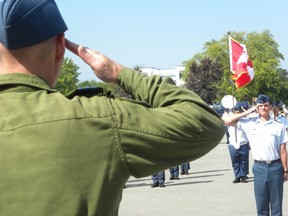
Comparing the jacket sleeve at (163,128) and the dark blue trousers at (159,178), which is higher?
the jacket sleeve at (163,128)

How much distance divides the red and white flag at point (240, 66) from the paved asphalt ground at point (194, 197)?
2598 millimetres

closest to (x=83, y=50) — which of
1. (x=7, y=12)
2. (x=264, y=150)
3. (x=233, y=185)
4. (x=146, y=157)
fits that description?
(x=7, y=12)

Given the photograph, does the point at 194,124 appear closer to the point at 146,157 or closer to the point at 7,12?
the point at 146,157

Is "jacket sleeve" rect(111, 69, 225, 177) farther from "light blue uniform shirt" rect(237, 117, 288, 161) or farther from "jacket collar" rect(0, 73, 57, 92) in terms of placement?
"light blue uniform shirt" rect(237, 117, 288, 161)

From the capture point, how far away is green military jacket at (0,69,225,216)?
1.53 metres

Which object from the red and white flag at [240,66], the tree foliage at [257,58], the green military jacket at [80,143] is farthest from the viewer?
the tree foliage at [257,58]

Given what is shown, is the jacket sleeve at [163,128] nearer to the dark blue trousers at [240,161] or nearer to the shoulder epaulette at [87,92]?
the shoulder epaulette at [87,92]

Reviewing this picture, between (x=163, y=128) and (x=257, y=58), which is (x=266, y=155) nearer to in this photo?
(x=163, y=128)

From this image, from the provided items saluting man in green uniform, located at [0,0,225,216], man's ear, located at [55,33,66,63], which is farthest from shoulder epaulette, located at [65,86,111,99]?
man's ear, located at [55,33,66,63]

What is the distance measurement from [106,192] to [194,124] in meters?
0.31

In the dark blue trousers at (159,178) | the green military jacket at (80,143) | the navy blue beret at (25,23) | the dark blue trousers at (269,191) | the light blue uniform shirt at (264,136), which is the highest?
the navy blue beret at (25,23)

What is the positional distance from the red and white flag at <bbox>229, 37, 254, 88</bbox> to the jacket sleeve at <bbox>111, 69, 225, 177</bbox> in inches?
529

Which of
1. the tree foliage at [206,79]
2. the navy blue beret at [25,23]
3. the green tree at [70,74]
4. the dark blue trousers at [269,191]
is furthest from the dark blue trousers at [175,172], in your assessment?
the green tree at [70,74]

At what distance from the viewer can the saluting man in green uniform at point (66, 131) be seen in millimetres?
1531
